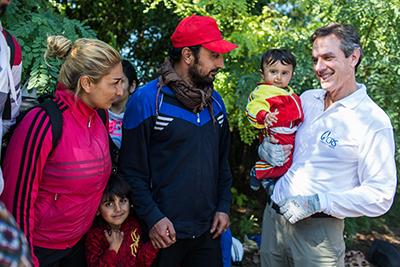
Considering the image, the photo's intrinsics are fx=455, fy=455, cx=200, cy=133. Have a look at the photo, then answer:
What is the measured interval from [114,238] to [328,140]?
1.37m

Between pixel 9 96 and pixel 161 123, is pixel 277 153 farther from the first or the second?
pixel 9 96

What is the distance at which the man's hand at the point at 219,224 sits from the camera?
2756 mm

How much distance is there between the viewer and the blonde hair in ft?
7.57

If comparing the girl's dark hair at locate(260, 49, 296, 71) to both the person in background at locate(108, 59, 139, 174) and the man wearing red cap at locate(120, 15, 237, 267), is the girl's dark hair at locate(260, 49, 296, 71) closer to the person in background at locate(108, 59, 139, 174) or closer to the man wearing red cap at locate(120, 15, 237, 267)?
the man wearing red cap at locate(120, 15, 237, 267)

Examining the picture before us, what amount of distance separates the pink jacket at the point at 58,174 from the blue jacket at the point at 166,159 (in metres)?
0.19

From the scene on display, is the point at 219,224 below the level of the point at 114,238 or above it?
above

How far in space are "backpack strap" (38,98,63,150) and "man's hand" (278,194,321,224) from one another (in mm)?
1228

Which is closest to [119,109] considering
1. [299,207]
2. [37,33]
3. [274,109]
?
[37,33]

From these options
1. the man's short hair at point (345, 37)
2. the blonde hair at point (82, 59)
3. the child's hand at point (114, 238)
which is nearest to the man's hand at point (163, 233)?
the child's hand at point (114, 238)

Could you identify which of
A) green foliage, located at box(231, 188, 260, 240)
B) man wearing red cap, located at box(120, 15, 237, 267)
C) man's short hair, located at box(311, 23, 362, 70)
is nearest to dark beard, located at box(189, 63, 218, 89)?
man wearing red cap, located at box(120, 15, 237, 267)

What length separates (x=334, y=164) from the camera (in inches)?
94.2

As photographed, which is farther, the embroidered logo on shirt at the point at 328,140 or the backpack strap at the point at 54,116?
the embroidered logo on shirt at the point at 328,140

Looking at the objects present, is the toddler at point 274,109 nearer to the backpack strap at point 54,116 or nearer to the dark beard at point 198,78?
the dark beard at point 198,78

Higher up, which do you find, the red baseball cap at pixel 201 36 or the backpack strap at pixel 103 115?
the red baseball cap at pixel 201 36
